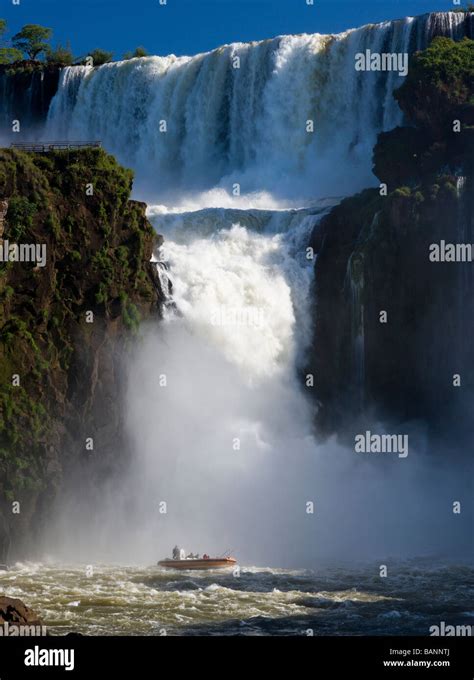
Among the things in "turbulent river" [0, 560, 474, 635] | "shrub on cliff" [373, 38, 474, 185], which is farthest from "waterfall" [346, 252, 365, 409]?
"turbulent river" [0, 560, 474, 635]

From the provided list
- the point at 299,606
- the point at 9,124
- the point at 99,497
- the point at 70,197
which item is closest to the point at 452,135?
the point at 70,197

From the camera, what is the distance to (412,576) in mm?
46031

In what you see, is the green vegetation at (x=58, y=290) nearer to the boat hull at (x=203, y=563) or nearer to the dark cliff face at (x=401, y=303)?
the boat hull at (x=203, y=563)

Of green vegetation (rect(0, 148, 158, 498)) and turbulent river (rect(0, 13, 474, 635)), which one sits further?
green vegetation (rect(0, 148, 158, 498))

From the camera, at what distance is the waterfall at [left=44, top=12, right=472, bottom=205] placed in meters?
73.4

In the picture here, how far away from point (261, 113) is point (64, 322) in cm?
2871

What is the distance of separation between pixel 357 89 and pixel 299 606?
135 feet

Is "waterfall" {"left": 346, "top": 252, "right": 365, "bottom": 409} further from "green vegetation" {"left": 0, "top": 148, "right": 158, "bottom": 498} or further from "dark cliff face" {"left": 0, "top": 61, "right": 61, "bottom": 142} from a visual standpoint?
"dark cliff face" {"left": 0, "top": 61, "right": 61, "bottom": 142}

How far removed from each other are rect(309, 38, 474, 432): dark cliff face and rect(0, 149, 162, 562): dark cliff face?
33.1ft

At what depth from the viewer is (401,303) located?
60.2 metres

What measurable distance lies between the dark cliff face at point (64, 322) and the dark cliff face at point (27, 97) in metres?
35.5

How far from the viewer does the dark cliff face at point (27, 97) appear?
8969 centimetres

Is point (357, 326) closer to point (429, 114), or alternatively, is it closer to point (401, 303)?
Result: point (401, 303)

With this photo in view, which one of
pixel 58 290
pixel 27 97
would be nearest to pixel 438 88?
pixel 58 290
